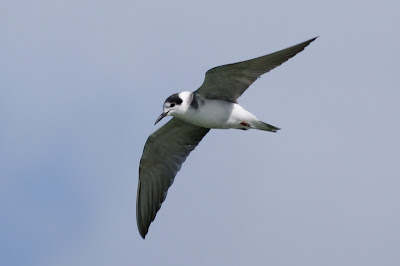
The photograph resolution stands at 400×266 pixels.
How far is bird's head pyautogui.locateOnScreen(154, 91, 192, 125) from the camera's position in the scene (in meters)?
13.3

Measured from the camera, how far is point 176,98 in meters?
13.3

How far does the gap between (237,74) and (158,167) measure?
2752 mm

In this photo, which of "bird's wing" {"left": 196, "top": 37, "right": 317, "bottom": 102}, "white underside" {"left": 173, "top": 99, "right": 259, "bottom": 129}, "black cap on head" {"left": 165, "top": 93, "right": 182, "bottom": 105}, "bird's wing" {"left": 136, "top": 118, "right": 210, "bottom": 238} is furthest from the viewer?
"bird's wing" {"left": 136, "top": 118, "right": 210, "bottom": 238}

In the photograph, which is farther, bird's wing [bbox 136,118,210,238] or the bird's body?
bird's wing [bbox 136,118,210,238]

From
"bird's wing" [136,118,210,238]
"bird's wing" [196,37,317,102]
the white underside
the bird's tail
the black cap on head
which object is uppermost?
"bird's wing" [196,37,317,102]

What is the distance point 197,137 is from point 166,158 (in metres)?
0.66

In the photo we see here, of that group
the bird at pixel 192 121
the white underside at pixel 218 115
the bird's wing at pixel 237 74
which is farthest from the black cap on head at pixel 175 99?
the bird's wing at pixel 237 74

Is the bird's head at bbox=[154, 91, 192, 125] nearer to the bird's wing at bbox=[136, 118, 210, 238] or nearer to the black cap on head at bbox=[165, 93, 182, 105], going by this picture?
the black cap on head at bbox=[165, 93, 182, 105]

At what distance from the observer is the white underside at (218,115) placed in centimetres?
1346

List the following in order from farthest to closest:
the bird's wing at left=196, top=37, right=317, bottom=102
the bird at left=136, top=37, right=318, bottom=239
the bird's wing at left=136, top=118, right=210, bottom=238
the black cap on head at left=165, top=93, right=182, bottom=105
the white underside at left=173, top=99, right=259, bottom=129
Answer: the bird's wing at left=136, top=118, right=210, bottom=238, the white underside at left=173, top=99, right=259, bottom=129, the black cap on head at left=165, top=93, right=182, bottom=105, the bird at left=136, top=37, right=318, bottom=239, the bird's wing at left=196, top=37, right=317, bottom=102

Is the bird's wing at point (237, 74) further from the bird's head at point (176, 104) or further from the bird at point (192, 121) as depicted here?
the bird's head at point (176, 104)

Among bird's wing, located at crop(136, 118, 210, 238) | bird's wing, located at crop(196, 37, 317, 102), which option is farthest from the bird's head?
bird's wing, located at crop(136, 118, 210, 238)

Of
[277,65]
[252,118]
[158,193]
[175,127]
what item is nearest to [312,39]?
[277,65]

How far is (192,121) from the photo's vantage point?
1359 centimetres
